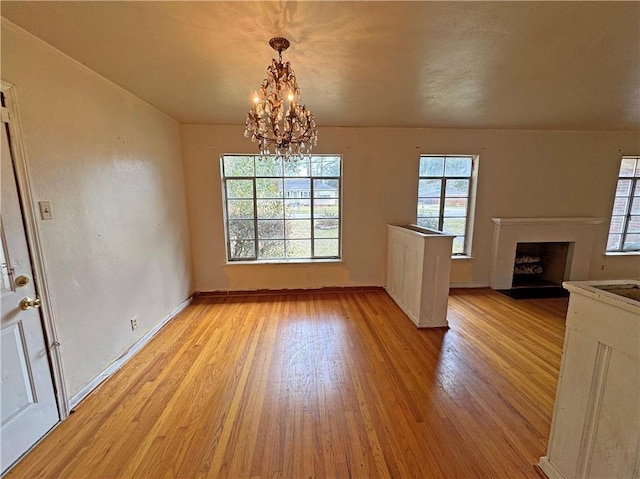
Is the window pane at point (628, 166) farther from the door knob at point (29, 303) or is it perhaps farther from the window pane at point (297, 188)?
the door knob at point (29, 303)

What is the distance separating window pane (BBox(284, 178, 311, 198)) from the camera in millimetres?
3957

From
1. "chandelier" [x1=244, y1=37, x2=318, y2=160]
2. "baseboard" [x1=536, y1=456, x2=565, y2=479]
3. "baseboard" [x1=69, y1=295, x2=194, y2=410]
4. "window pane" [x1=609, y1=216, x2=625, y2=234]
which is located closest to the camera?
"baseboard" [x1=536, y1=456, x2=565, y2=479]

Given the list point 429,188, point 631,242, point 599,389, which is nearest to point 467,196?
point 429,188

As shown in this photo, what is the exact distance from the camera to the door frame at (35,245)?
1520 mm

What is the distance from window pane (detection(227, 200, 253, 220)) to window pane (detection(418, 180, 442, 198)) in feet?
8.51

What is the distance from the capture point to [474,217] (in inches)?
164

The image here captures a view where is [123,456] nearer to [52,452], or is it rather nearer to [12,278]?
[52,452]

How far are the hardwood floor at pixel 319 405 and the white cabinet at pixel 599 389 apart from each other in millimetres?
294

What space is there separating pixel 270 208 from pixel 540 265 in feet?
15.4

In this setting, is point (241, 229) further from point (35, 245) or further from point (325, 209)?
point (35, 245)

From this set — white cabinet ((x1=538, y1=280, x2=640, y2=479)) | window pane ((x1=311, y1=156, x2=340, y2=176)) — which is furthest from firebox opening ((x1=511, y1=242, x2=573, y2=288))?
white cabinet ((x1=538, y1=280, x2=640, y2=479))

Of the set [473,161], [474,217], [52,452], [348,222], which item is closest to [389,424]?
[52,452]

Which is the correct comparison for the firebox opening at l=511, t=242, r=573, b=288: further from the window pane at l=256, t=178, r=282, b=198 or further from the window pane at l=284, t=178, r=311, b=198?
A: the window pane at l=256, t=178, r=282, b=198

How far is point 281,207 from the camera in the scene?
401cm
